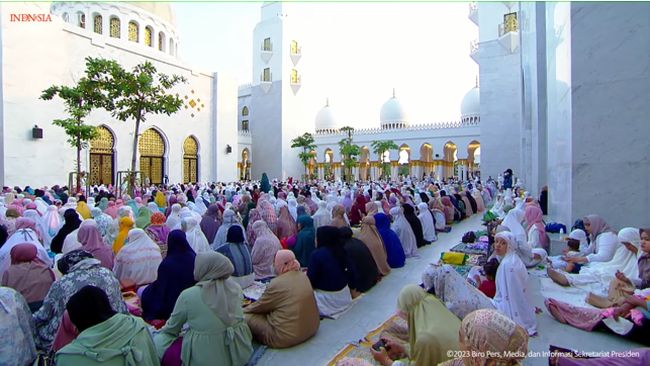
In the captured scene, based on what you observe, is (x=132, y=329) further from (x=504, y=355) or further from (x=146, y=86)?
Answer: (x=146, y=86)

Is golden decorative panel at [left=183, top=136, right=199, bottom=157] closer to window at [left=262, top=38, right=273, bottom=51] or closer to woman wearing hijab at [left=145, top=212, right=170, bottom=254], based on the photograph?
window at [left=262, top=38, right=273, bottom=51]

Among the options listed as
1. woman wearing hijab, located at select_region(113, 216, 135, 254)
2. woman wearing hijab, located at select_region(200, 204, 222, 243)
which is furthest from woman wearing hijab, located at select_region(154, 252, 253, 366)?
woman wearing hijab, located at select_region(200, 204, 222, 243)

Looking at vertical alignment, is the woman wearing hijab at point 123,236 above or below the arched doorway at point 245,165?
below

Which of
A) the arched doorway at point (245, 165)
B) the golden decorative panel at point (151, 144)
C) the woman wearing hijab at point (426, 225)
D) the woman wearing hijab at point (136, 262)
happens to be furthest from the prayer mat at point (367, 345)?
the arched doorway at point (245, 165)

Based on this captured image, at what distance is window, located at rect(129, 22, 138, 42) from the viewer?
1823cm

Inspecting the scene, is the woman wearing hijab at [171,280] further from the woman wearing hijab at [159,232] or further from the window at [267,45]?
the window at [267,45]

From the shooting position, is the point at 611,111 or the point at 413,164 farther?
the point at 413,164

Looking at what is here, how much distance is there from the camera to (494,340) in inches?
52.0

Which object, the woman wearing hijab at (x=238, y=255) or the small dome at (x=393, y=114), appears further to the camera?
the small dome at (x=393, y=114)

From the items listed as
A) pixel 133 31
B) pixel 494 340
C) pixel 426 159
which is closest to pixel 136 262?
pixel 494 340

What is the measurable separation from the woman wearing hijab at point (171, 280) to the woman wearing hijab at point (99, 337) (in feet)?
3.58

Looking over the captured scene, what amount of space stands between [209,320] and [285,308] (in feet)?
1.93

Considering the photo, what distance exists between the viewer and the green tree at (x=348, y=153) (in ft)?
76.9

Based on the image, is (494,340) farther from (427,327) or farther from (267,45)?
(267,45)
